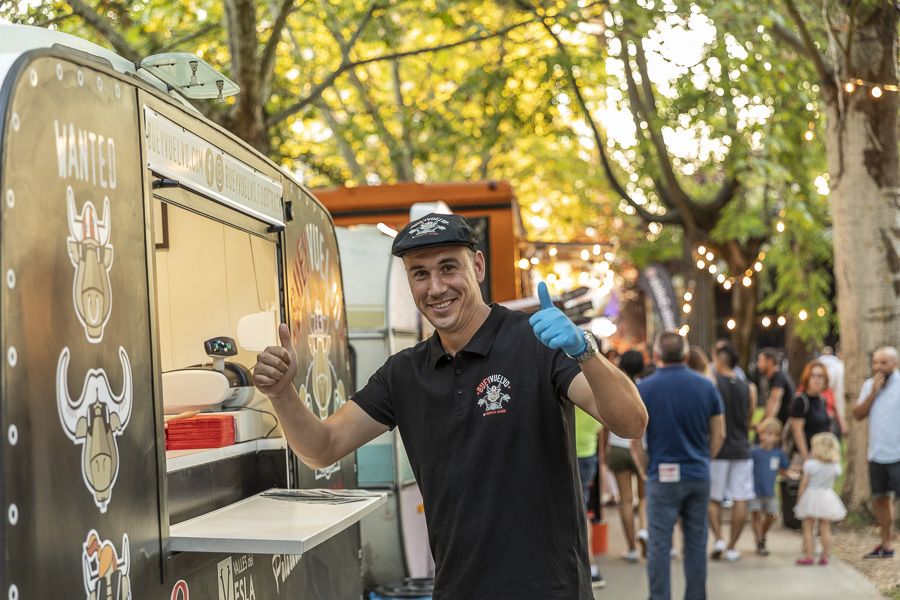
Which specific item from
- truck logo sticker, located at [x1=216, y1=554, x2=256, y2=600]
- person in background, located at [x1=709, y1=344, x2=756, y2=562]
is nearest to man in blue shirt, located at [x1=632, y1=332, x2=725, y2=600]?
person in background, located at [x1=709, y1=344, x2=756, y2=562]

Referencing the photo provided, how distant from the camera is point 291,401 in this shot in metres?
3.84

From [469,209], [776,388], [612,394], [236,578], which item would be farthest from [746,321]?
[612,394]

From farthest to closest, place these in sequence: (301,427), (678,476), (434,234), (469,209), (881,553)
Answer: (469,209)
(881,553)
(678,476)
(301,427)
(434,234)

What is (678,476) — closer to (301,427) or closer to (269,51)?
(301,427)

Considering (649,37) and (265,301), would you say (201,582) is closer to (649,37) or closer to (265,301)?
(265,301)

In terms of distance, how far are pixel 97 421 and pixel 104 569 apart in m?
0.39

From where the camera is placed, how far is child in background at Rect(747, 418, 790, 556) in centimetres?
1163

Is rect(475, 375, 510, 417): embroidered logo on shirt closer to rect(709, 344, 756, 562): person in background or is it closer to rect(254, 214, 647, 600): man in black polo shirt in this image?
rect(254, 214, 647, 600): man in black polo shirt

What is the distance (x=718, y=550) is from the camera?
37.3ft

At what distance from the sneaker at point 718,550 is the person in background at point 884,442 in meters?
1.28

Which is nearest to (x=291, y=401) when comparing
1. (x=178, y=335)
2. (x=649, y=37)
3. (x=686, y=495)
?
(x=178, y=335)

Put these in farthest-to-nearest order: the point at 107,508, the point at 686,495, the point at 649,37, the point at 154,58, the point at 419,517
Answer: the point at 649,37
the point at 419,517
the point at 686,495
the point at 154,58
the point at 107,508

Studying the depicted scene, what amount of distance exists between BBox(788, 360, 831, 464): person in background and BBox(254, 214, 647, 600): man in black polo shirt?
9213mm

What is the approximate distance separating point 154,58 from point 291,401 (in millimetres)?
1541
